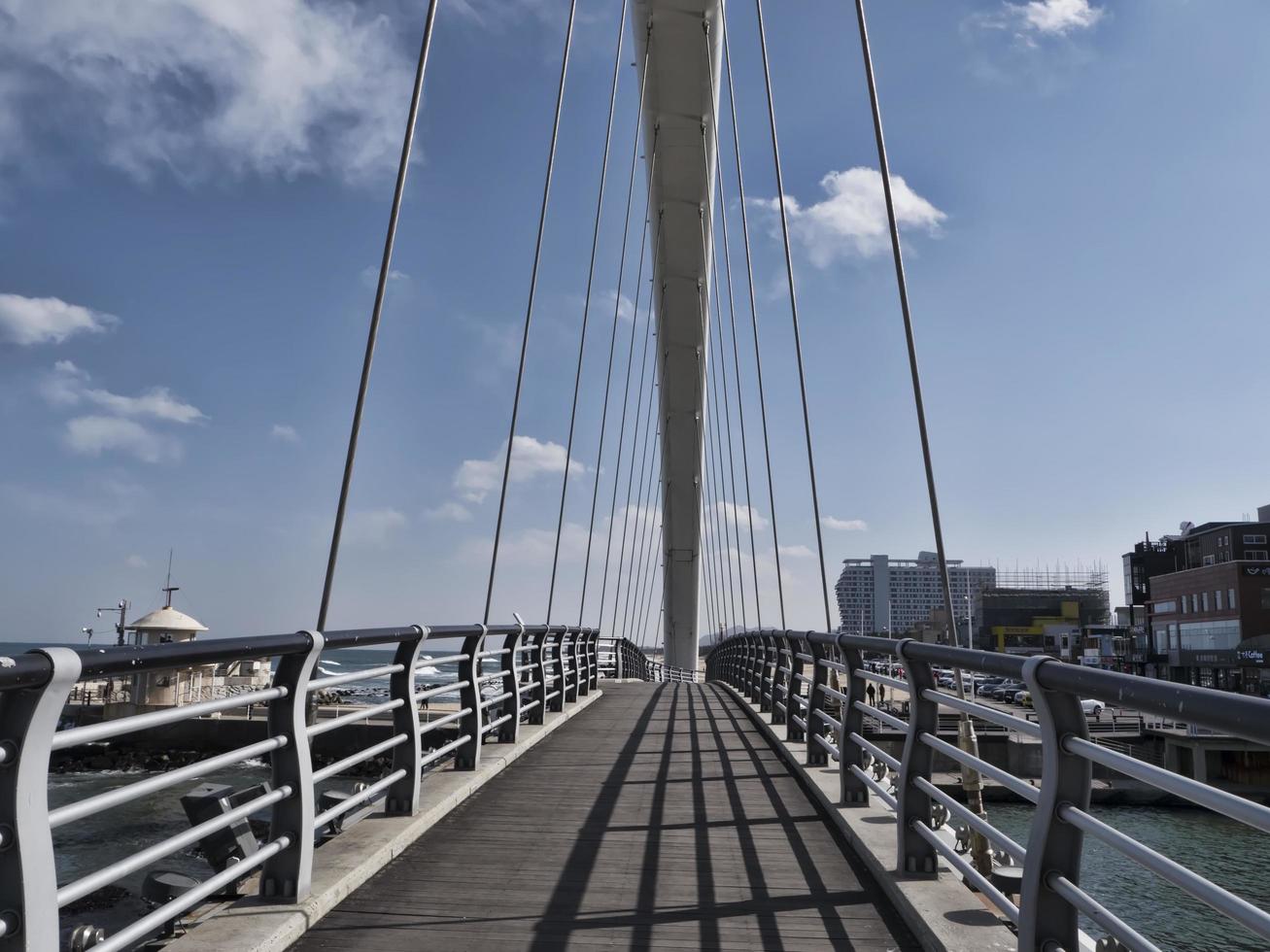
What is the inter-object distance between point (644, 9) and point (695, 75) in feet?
5.65

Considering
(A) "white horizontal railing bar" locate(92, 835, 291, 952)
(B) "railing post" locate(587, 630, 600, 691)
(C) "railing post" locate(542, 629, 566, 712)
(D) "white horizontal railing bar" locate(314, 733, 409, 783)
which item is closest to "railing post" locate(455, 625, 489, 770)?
(D) "white horizontal railing bar" locate(314, 733, 409, 783)

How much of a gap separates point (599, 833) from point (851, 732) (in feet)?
4.78

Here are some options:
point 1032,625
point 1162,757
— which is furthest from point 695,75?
point 1032,625

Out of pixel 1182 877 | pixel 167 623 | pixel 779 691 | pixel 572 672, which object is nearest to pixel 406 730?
pixel 1182 877

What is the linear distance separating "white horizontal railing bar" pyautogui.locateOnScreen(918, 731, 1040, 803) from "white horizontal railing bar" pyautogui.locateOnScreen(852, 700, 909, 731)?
27 cm

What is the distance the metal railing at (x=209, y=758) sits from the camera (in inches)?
83.4

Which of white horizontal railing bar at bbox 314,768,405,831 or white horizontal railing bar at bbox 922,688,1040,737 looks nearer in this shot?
white horizontal railing bar at bbox 922,688,1040,737

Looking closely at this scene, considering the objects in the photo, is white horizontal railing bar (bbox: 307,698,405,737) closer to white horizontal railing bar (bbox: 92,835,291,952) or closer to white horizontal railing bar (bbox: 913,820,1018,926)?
white horizontal railing bar (bbox: 92,835,291,952)

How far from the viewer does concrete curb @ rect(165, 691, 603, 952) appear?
315 centimetres

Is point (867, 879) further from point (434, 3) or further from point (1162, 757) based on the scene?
point (1162, 757)

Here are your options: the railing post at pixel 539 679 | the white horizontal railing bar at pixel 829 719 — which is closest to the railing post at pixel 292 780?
the white horizontal railing bar at pixel 829 719

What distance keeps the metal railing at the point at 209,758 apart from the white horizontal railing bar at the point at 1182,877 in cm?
219

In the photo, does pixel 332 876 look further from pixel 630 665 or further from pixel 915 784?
pixel 630 665

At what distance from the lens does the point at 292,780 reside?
11.7 ft
